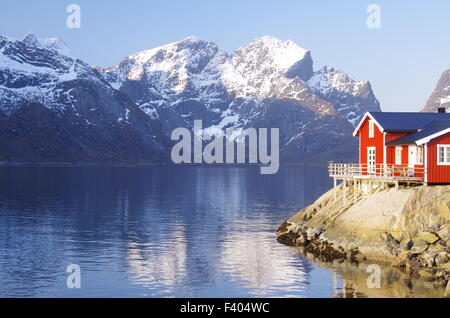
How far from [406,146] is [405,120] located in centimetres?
554

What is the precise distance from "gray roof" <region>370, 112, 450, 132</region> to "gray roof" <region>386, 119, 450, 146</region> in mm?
1091

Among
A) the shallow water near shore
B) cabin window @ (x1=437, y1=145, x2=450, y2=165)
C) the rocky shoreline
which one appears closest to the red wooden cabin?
cabin window @ (x1=437, y1=145, x2=450, y2=165)

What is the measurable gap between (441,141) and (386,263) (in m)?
14.6

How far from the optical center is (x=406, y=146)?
2776 inches

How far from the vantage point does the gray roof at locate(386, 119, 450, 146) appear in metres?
67.6

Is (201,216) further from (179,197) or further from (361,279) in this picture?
(361,279)

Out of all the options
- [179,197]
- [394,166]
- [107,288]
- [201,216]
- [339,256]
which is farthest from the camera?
[179,197]

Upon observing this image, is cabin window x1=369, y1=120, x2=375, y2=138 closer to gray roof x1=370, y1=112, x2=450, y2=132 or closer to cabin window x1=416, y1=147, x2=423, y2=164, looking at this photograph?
gray roof x1=370, y1=112, x2=450, y2=132

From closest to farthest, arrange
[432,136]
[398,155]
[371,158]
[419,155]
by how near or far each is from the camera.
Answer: [432,136], [419,155], [398,155], [371,158]

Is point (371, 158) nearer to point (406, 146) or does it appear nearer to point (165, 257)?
point (406, 146)

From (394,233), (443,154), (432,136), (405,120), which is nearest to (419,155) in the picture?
(443,154)
